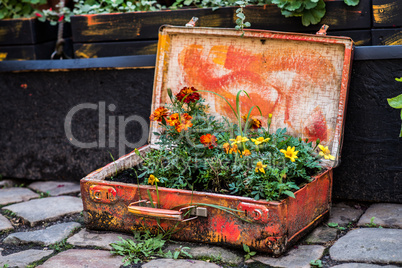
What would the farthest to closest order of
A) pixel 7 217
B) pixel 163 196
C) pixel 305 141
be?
pixel 7 217
pixel 305 141
pixel 163 196

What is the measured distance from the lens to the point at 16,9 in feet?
10.8

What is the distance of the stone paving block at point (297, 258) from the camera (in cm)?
188

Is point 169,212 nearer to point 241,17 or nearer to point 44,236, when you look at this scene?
point 44,236

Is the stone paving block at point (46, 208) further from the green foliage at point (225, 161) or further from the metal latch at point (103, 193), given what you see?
the green foliage at point (225, 161)

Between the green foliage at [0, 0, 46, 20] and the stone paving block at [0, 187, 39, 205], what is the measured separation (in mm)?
1253

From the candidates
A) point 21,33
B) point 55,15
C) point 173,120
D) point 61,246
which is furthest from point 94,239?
point 55,15

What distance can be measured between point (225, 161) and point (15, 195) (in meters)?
1.60

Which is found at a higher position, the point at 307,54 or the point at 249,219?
the point at 307,54

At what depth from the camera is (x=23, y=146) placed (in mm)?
3232

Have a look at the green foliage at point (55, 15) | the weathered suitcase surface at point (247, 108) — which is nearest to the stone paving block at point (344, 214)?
the weathered suitcase surface at point (247, 108)

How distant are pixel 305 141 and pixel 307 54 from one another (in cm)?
50

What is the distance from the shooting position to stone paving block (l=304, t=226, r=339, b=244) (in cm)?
212

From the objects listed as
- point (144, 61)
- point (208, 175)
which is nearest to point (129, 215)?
point (208, 175)

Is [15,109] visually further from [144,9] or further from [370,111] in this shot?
[370,111]
